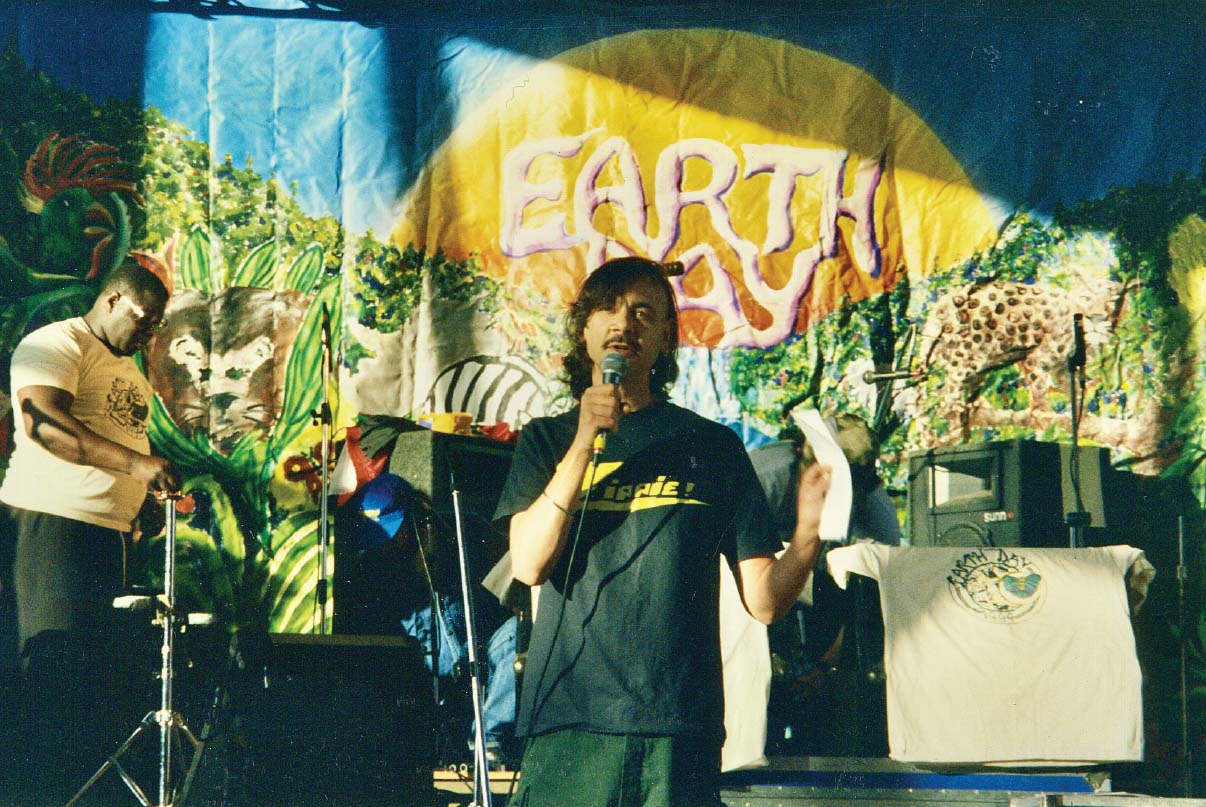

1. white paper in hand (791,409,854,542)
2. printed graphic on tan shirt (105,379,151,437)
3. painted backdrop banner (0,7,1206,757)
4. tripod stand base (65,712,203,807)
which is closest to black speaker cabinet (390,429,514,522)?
painted backdrop banner (0,7,1206,757)

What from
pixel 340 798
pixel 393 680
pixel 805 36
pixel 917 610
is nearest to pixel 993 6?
pixel 805 36

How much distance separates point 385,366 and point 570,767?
3631mm

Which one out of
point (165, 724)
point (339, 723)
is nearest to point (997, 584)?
point (339, 723)

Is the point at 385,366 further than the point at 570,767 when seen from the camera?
Yes

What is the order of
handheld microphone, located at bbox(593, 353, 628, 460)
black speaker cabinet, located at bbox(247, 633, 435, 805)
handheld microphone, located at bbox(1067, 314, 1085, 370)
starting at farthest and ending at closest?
handheld microphone, located at bbox(1067, 314, 1085, 370) → black speaker cabinet, located at bbox(247, 633, 435, 805) → handheld microphone, located at bbox(593, 353, 628, 460)

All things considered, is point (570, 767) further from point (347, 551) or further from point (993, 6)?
point (993, 6)

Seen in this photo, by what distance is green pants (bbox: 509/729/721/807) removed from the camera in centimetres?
203

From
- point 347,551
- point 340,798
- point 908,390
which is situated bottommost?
point 340,798

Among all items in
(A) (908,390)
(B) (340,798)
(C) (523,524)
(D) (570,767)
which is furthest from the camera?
(A) (908,390)

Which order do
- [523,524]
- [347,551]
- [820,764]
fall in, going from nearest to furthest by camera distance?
[523,524], [820,764], [347,551]

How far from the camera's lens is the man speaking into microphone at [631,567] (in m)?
2.06

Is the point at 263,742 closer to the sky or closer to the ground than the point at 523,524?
closer to the ground

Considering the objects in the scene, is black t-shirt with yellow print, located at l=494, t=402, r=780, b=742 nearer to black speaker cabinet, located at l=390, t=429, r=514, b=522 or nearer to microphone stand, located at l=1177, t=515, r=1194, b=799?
black speaker cabinet, located at l=390, t=429, r=514, b=522

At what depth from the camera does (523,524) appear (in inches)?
88.1
